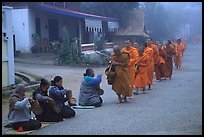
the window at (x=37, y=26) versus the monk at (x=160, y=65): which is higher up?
the window at (x=37, y=26)

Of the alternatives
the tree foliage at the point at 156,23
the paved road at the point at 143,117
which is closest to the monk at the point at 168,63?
the paved road at the point at 143,117

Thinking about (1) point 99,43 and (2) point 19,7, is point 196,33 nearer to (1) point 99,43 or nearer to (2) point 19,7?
(1) point 99,43

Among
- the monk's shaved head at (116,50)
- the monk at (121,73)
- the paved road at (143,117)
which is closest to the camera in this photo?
the paved road at (143,117)

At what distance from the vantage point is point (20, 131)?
7254 millimetres

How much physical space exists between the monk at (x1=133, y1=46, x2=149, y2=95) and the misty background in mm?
22743

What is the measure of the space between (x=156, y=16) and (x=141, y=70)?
35.8 m

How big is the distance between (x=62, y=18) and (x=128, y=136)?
2371cm

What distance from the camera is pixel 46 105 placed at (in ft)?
26.3

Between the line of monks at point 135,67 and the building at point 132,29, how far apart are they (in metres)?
15.9

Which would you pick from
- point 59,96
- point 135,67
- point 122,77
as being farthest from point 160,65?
point 59,96

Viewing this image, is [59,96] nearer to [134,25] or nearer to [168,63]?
[168,63]

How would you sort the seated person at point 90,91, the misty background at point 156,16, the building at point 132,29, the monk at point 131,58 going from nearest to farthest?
the seated person at point 90,91 < the monk at point 131,58 < the building at point 132,29 < the misty background at point 156,16

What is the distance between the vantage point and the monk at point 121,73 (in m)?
10.5

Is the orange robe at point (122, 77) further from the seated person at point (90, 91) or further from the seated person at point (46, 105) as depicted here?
the seated person at point (46, 105)
